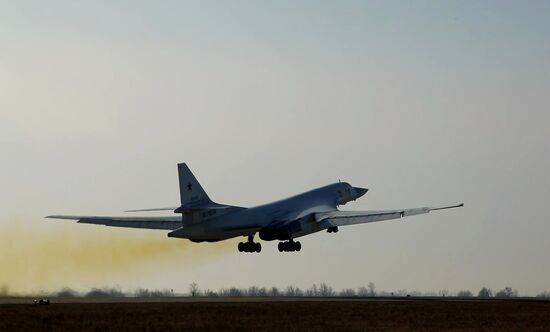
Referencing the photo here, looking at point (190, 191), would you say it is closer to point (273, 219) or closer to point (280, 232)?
point (273, 219)

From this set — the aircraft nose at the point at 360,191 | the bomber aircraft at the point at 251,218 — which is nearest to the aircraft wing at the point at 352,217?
the bomber aircraft at the point at 251,218

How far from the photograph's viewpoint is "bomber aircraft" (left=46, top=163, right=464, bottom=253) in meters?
80.1

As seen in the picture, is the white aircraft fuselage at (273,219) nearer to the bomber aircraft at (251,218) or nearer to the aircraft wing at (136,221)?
the bomber aircraft at (251,218)

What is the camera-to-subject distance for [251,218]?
83188 millimetres

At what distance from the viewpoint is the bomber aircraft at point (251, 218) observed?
8006 cm

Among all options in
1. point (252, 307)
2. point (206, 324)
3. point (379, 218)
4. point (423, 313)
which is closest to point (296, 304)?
point (252, 307)

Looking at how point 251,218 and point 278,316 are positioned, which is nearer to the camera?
point 278,316

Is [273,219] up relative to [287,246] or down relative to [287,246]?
up

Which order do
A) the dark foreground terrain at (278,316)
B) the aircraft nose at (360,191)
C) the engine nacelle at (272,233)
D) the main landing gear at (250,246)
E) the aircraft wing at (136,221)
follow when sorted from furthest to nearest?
the aircraft nose at (360,191) < the main landing gear at (250,246) < the engine nacelle at (272,233) < the aircraft wing at (136,221) < the dark foreground terrain at (278,316)

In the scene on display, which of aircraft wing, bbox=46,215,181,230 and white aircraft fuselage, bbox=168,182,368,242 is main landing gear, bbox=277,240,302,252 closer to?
white aircraft fuselage, bbox=168,182,368,242

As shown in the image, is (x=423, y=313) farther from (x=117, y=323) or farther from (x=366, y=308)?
(x=117, y=323)

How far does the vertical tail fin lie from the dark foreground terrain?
14591 millimetres

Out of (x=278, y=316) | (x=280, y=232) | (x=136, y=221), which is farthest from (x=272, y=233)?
(x=278, y=316)

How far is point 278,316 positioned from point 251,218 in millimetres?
28263
